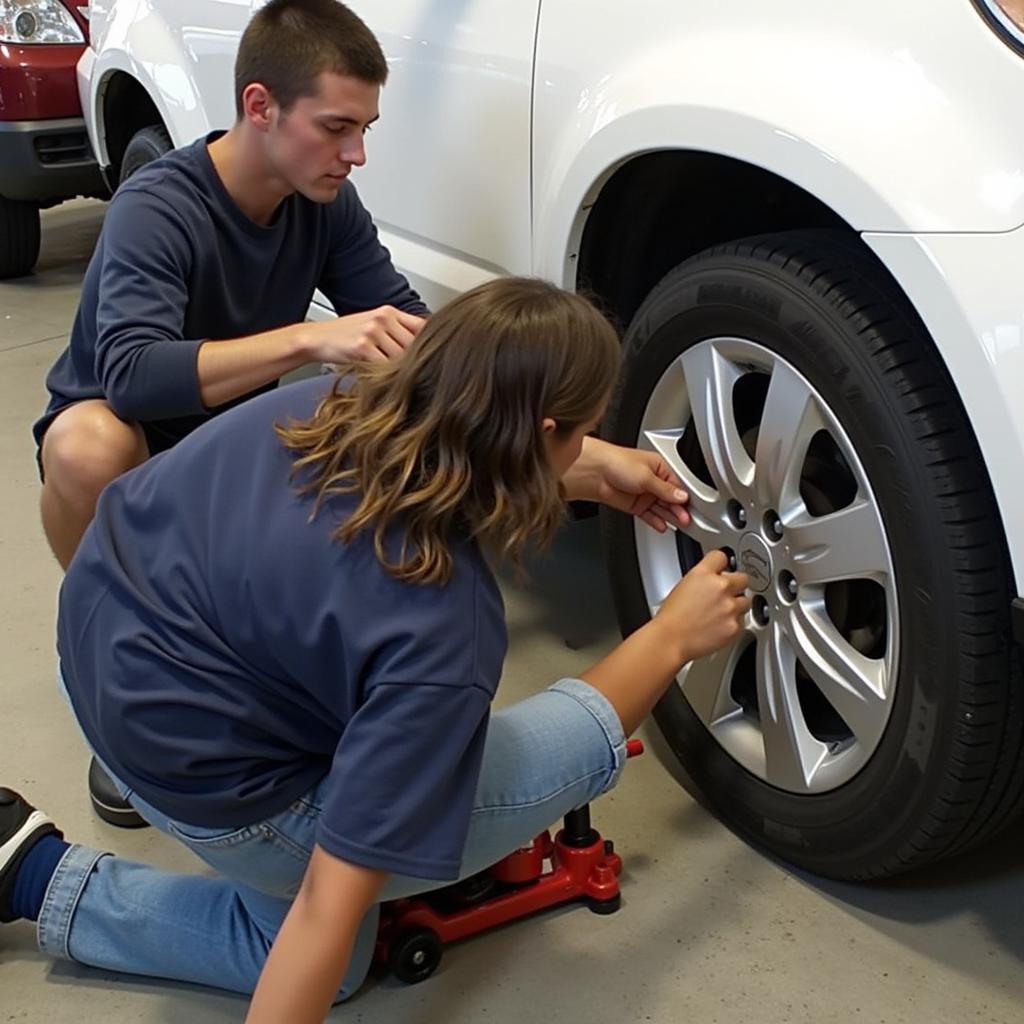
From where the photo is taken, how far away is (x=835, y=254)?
56.4 inches

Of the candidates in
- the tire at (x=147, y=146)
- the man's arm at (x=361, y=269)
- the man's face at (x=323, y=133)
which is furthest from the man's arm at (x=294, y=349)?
the tire at (x=147, y=146)

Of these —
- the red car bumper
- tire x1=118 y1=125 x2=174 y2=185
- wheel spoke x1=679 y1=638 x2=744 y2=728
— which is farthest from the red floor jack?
the red car bumper

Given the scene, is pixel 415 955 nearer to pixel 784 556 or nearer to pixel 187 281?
pixel 784 556

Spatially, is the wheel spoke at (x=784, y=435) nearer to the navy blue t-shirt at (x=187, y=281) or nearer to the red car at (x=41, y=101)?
the navy blue t-shirt at (x=187, y=281)

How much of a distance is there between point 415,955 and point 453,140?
1.14 m

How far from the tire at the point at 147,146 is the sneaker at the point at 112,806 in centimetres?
158

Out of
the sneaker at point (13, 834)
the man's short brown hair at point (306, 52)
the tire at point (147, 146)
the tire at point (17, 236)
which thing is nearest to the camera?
the sneaker at point (13, 834)

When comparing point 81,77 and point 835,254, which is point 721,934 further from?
point 81,77

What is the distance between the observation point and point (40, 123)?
4.01m

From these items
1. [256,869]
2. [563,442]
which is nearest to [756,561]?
[563,442]

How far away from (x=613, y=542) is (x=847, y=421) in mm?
523

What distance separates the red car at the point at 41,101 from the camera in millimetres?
3971

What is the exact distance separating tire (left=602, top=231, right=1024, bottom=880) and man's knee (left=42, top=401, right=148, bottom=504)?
2.14 ft

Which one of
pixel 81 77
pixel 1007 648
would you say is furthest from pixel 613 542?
pixel 81 77
